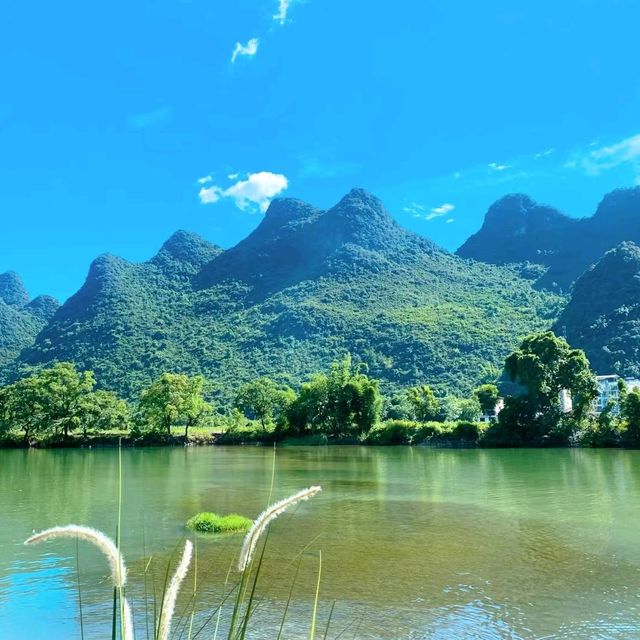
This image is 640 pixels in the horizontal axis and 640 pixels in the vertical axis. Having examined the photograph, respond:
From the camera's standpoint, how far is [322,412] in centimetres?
6538

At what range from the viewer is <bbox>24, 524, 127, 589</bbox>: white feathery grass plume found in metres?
1.46

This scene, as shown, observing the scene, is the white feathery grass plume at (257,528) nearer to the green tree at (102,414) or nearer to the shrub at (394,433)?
the shrub at (394,433)

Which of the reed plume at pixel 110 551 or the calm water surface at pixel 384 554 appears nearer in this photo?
the reed plume at pixel 110 551

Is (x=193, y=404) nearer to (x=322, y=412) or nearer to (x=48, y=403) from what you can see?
(x=322, y=412)

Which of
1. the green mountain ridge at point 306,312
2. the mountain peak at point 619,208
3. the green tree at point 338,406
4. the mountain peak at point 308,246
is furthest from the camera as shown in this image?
the mountain peak at point 308,246

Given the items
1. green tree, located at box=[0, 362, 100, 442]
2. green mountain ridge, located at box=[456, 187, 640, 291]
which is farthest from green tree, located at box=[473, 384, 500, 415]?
green mountain ridge, located at box=[456, 187, 640, 291]

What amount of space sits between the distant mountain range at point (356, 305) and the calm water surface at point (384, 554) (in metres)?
75.5

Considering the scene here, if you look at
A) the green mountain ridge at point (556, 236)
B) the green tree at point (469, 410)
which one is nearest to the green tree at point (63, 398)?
the green tree at point (469, 410)

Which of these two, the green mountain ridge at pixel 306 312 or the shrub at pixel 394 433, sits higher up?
the green mountain ridge at pixel 306 312

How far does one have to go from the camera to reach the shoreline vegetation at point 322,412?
168 feet

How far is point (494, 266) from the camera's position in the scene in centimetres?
16888

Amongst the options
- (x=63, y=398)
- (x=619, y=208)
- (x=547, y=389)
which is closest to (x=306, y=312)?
(x=63, y=398)

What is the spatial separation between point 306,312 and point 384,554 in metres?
122

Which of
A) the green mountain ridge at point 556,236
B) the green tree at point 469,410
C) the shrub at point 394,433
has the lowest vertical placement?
the shrub at point 394,433
